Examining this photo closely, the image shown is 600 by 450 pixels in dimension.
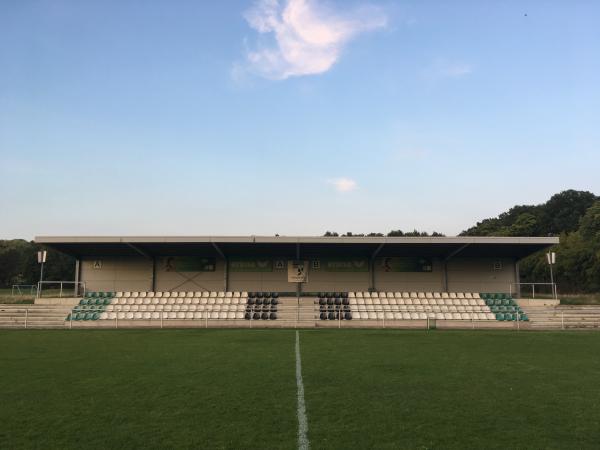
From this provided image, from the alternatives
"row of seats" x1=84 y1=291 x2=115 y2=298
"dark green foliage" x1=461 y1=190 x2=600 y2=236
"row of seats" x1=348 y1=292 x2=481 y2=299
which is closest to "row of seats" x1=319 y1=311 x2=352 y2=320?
"row of seats" x1=348 y1=292 x2=481 y2=299

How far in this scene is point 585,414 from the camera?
654 centimetres

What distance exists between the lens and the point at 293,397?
7.42 metres

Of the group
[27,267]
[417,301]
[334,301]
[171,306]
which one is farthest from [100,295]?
[27,267]

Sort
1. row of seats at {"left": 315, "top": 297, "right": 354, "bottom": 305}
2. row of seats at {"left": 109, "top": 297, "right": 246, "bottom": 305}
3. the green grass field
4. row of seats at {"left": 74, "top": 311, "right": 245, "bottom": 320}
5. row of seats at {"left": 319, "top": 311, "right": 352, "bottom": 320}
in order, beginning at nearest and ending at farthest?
the green grass field → row of seats at {"left": 74, "top": 311, "right": 245, "bottom": 320} → row of seats at {"left": 319, "top": 311, "right": 352, "bottom": 320} → row of seats at {"left": 109, "top": 297, "right": 246, "bottom": 305} → row of seats at {"left": 315, "top": 297, "right": 354, "bottom": 305}

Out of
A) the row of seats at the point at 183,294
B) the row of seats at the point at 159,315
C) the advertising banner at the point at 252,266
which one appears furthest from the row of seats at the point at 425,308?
the row of seats at the point at 183,294

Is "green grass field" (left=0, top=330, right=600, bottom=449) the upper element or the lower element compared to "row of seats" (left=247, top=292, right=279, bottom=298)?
lower

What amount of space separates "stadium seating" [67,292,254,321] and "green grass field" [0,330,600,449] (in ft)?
30.6

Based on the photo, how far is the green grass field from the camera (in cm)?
547

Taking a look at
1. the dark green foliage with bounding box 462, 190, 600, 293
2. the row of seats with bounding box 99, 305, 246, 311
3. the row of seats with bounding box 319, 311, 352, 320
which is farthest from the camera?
the dark green foliage with bounding box 462, 190, 600, 293

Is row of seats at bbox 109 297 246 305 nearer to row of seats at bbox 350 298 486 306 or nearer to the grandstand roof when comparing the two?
the grandstand roof

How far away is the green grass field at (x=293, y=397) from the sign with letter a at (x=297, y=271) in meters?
14.4

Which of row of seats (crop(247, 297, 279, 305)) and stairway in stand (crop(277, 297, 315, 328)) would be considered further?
row of seats (crop(247, 297, 279, 305))

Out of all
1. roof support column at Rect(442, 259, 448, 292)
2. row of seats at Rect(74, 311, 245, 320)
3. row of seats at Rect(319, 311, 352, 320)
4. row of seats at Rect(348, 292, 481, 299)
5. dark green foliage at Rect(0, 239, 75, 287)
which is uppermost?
dark green foliage at Rect(0, 239, 75, 287)

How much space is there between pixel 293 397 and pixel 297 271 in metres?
21.3
